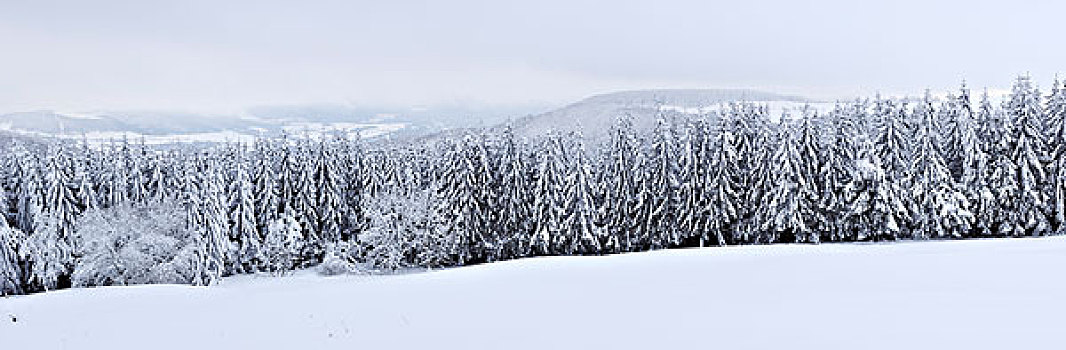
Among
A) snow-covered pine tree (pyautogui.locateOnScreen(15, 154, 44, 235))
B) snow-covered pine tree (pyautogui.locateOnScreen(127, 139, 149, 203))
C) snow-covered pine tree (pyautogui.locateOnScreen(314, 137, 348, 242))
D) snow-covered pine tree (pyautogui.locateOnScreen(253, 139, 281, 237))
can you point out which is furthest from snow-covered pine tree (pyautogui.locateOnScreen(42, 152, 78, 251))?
snow-covered pine tree (pyautogui.locateOnScreen(314, 137, 348, 242))

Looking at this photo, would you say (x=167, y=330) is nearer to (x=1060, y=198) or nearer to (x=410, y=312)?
(x=410, y=312)

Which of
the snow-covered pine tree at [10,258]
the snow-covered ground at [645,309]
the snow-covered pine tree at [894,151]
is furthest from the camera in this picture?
the snow-covered pine tree at [894,151]

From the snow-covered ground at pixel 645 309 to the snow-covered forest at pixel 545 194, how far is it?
24050 millimetres

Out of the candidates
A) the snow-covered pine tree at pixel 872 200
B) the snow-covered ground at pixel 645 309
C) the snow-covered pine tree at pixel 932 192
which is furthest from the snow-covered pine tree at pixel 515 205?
the snow-covered ground at pixel 645 309

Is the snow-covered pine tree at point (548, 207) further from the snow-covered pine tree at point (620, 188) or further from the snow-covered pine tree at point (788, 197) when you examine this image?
the snow-covered pine tree at point (788, 197)

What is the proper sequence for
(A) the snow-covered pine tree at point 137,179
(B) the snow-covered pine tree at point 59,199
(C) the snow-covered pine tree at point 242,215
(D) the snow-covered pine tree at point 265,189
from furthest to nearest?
(A) the snow-covered pine tree at point 137,179 → (D) the snow-covered pine tree at point 265,189 → (C) the snow-covered pine tree at point 242,215 → (B) the snow-covered pine tree at point 59,199

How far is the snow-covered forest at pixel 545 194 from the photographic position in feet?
137

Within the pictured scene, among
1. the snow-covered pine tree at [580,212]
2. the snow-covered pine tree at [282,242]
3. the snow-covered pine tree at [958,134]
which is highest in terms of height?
the snow-covered pine tree at [958,134]

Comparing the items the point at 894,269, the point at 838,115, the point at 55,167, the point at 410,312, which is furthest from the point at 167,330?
the point at 838,115

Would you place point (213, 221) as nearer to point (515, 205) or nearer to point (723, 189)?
point (515, 205)

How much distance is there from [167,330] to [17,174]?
4249 centimetres

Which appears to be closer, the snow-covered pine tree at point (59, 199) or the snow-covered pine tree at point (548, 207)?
the snow-covered pine tree at point (59, 199)

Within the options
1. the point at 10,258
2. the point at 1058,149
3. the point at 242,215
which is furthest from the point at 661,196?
the point at 10,258

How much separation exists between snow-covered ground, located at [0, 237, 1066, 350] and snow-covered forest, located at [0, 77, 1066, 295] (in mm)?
24050
